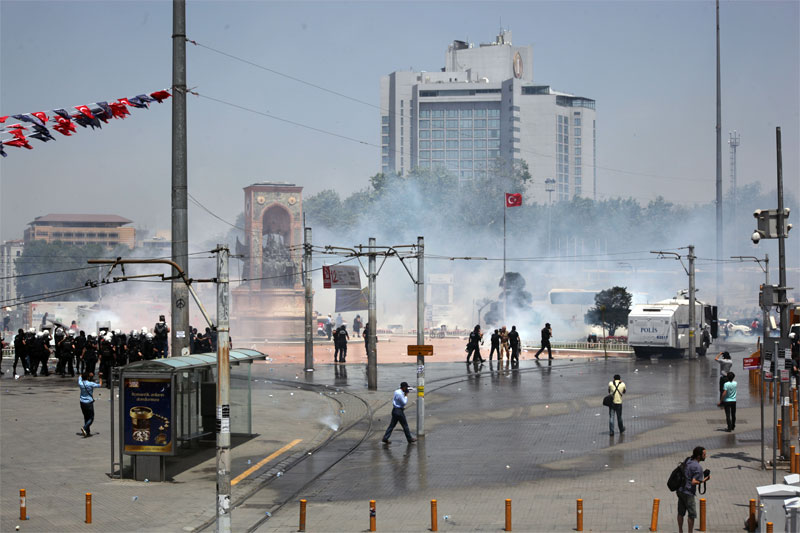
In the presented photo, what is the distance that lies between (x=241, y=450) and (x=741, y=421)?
14707mm

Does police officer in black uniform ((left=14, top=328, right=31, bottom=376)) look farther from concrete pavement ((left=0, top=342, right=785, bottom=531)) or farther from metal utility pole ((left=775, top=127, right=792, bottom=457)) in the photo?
metal utility pole ((left=775, top=127, right=792, bottom=457))

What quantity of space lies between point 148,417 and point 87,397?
4.59m

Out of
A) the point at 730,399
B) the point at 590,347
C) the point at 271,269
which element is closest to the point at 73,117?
the point at 730,399

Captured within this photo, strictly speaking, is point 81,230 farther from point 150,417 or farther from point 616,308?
point 150,417

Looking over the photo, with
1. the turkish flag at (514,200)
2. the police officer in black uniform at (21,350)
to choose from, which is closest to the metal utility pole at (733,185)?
the turkish flag at (514,200)

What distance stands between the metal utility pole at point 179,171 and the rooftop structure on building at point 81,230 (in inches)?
5211

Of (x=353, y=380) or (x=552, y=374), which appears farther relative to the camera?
(x=552, y=374)

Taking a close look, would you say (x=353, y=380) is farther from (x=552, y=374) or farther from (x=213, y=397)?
(x=213, y=397)

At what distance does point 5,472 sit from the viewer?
20.2 metres

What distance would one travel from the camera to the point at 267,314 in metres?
75.6

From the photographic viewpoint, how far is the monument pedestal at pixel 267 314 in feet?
242

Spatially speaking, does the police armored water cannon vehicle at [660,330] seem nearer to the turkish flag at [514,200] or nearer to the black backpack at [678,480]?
the turkish flag at [514,200]

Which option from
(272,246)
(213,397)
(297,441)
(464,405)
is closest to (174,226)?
(213,397)

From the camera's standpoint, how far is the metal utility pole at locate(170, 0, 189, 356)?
24.1 metres
